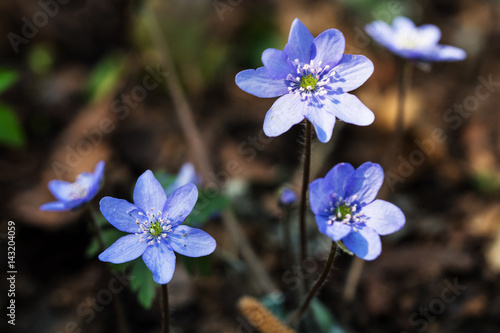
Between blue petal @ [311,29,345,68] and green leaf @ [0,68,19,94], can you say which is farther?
green leaf @ [0,68,19,94]

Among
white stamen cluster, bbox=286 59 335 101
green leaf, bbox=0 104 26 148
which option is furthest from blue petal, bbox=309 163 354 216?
green leaf, bbox=0 104 26 148

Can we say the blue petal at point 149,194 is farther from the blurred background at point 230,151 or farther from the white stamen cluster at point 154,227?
the blurred background at point 230,151

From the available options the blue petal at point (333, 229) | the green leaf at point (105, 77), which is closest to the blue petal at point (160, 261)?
the blue petal at point (333, 229)

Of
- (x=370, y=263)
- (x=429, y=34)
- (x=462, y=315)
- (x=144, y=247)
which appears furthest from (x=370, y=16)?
(x=144, y=247)

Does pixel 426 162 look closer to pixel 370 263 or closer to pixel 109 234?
pixel 370 263

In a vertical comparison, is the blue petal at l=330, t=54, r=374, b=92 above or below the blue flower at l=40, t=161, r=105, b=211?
above

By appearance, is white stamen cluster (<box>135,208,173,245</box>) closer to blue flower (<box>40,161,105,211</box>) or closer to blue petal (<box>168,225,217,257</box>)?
blue petal (<box>168,225,217,257</box>)
